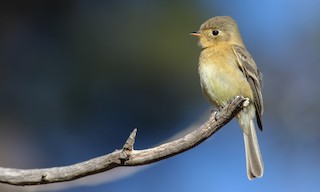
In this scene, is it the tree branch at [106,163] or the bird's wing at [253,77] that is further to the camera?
the bird's wing at [253,77]

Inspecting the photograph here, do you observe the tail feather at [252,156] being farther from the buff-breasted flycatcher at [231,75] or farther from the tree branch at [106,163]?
the tree branch at [106,163]

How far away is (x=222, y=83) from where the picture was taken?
4.38m

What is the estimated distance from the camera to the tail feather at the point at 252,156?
454cm

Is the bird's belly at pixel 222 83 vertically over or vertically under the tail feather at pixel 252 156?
over

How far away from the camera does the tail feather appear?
454 centimetres

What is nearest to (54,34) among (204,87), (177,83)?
(177,83)

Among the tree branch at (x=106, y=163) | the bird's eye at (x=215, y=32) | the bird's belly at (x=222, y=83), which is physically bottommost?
the tree branch at (x=106, y=163)

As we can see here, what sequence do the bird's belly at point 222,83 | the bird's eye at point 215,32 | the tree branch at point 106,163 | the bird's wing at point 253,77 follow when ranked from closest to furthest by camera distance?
the tree branch at point 106,163
the bird's belly at point 222,83
the bird's wing at point 253,77
the bird's eye at point 215,32

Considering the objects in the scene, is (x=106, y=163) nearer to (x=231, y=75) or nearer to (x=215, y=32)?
(x=231, y=75)

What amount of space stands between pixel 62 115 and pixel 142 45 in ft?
3.10

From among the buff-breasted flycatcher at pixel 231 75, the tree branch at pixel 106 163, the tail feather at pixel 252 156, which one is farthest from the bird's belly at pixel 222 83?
the tree branch at pixel 106 163

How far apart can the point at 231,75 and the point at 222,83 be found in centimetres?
9

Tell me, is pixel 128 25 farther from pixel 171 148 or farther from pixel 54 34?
pixel 171 148

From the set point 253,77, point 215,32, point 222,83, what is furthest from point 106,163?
point 215,32
